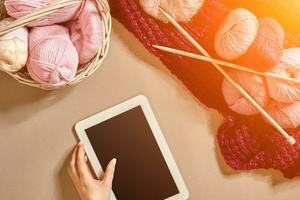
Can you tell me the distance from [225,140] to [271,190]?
0.49 ft

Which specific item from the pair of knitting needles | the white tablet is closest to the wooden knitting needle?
the pair of knitting needles

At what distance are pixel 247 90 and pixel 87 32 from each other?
320mm

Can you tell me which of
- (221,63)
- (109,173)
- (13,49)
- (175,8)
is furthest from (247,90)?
(13,49)

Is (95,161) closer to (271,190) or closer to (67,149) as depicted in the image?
(67,149)

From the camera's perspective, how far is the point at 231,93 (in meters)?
0.95

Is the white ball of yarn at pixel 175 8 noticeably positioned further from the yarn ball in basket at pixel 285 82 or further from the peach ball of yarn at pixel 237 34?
the yarn ball in basket at pixel 285 82

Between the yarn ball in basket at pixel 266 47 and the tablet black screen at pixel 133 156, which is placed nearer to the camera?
the yarn ball in basket at pixel 266 47

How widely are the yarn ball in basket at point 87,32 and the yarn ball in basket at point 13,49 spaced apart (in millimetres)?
90

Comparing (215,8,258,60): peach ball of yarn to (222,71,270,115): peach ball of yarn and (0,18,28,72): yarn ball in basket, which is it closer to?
(222,71,270,115): peach ball of yarn

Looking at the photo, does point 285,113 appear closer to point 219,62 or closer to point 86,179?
point 219,62

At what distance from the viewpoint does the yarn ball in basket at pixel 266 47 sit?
0.88 meters

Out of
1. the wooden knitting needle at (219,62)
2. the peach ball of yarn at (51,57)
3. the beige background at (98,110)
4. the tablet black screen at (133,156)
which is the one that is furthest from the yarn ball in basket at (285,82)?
the peach ball of yarn at (51,57)

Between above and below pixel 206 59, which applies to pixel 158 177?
below

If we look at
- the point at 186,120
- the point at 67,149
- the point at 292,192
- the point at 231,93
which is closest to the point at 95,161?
the point at 67,149
